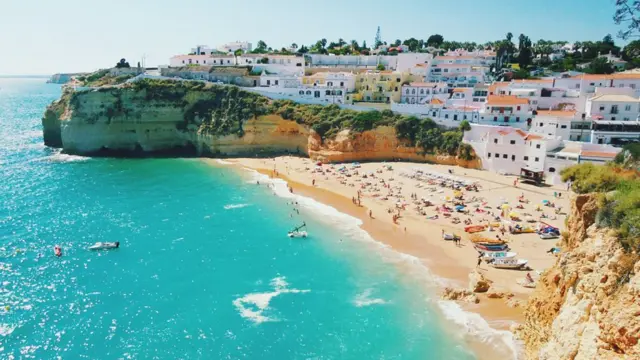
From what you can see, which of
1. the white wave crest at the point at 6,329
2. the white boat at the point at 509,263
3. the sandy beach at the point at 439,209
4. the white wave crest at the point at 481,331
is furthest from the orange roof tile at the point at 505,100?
the white wave crest at the point at 6,329

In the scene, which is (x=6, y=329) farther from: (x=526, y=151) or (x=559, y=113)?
(x=559, y=113)

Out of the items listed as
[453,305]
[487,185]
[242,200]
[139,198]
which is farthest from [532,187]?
[139,198]

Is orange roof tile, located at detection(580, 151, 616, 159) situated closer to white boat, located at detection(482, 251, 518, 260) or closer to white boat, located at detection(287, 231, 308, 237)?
white boat, located at detection(482, 251, 518, 260)

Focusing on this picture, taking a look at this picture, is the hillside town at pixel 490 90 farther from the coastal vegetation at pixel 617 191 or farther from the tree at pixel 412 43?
the coastal vegetation at pixel 617 191

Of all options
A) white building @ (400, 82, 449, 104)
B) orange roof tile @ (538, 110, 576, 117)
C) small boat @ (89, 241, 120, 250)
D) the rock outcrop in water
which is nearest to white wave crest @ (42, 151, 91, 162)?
the rock outcrop in water

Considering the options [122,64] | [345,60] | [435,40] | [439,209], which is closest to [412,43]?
[435,40]

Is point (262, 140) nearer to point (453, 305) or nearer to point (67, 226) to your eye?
point (67, 226)

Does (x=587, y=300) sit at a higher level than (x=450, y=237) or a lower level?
higher
